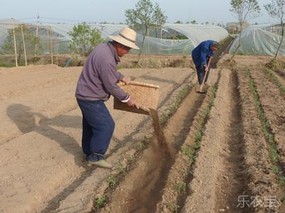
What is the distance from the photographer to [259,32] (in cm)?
2658

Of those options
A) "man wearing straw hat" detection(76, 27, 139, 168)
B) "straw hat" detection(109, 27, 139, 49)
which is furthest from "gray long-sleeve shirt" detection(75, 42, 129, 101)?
"straw hat" detection(109, 27, 139, 49)

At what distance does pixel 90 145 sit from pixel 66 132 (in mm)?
1786

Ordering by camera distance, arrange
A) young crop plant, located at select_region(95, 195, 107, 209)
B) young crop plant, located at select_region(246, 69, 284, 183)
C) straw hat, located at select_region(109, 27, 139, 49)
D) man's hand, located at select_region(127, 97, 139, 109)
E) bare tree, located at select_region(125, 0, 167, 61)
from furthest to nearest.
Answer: bare tree, located at select_region(125, 0, 167, 61) → young crop plant, located at select_region(246, 69, 284, 183) → man's hand, located at select_region(127, 97, 139, 109) → straw hat, located at select_region(109, 27, 139, 49) → young crop plant, located at select_region(95, 195, 107, 209)

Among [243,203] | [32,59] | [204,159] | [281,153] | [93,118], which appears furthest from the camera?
[32,59]

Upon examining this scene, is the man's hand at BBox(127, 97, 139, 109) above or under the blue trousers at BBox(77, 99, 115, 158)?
above

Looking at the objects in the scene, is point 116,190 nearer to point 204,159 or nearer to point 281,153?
point 204,159

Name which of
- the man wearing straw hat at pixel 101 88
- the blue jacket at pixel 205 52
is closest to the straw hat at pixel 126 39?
the man wearing straw hat at pixel 101 88

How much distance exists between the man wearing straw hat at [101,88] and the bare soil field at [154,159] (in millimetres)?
341

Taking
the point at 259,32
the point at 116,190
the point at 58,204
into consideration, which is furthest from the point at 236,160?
the point at 259,32

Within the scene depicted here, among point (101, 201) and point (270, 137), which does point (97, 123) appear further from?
point (270, 137)

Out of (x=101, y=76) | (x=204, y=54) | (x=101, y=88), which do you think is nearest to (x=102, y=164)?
(x=101, y=88)

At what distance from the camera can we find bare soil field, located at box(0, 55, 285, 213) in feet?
14.5

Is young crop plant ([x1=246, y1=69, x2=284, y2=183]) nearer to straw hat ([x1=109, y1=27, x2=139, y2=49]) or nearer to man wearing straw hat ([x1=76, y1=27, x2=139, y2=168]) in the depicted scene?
man wearing straw hat ([x1=76, y1=27, x2=139, y2=168])

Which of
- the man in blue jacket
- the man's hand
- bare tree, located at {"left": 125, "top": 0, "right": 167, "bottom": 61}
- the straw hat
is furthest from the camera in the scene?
bare tree, located at {"left": 125, "top": 0, "right": 167, "bottom": 61}
